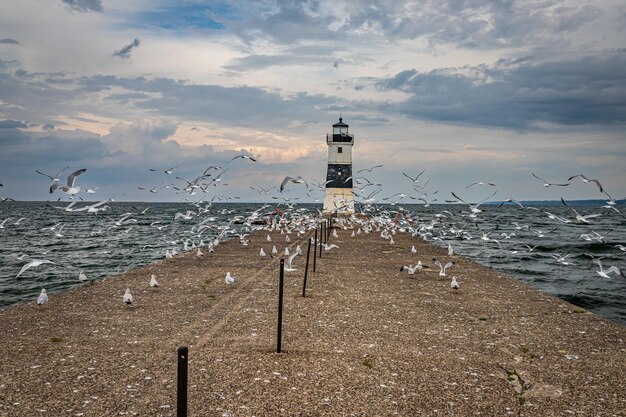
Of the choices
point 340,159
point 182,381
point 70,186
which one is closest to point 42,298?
point 70,186

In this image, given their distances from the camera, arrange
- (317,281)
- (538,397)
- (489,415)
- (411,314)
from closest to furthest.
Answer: (489,415) < (538,397) < (411,314) < (317,281)

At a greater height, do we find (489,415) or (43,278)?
(489,415)

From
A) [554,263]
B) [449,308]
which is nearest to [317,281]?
[449,308]

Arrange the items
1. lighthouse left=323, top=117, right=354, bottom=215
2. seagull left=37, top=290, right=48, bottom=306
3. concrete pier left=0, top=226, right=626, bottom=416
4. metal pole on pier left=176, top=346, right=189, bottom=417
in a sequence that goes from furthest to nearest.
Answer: lighthouse left=323, top=117, right=354, bottom=215, seagull left=37, top=290, right=48, bottom=306, concrete pier left=0, top=226, right=626, bottom=416, metal pole on pier left=176, top=346, right=189, bottom=417

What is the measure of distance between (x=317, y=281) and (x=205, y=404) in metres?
10.4

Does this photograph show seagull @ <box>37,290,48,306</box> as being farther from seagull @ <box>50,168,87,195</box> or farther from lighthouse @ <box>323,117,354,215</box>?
lighthouse @ <box>323,117,354,215</box>

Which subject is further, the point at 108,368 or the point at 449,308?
the point at 449,308

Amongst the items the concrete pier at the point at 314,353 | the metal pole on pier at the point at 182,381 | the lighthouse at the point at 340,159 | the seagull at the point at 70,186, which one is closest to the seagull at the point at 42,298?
the concrete pier at the point at 314,353

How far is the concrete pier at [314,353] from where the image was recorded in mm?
7180

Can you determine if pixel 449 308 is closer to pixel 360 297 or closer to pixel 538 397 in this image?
pixel 360 297

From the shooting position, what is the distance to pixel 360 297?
14680mm

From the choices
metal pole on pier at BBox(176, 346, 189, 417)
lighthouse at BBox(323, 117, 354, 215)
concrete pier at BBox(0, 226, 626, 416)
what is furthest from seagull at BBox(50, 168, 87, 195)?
lighthouse at BBox(323, 117, 354, 215)

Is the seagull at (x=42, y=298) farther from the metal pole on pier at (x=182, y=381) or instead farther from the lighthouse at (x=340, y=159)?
the lighthouse at (x=340, y=159)

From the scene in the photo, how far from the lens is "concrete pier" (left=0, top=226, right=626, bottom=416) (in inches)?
283
